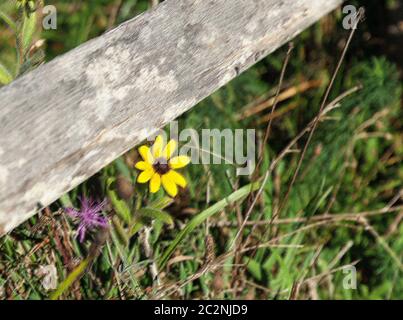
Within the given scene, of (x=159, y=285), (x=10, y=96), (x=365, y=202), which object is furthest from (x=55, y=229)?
(x=365, y=202)

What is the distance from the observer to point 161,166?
165 centimetres

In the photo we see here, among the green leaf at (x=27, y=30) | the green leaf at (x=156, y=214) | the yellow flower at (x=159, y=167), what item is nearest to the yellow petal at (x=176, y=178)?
the yellow flower at (x=159, y=167)

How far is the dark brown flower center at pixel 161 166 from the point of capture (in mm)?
1637

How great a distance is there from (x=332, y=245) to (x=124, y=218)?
821 mm

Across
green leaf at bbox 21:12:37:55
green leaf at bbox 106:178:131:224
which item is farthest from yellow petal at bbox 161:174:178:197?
green leaf at bbox 21:12:37:55

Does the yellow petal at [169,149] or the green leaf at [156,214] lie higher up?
the yellow petal at [169,149]

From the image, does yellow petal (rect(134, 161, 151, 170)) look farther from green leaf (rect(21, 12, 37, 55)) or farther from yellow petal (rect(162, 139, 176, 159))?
green leaf (rect(21, 12, 37, 55))

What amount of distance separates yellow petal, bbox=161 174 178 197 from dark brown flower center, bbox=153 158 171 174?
0.5 inches

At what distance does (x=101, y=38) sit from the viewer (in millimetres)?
1450

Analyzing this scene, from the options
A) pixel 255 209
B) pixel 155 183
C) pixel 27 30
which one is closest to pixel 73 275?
pixel 155 183

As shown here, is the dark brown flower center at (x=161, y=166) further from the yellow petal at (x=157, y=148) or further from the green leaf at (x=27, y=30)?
the green leaf at (x=27, y=30)
